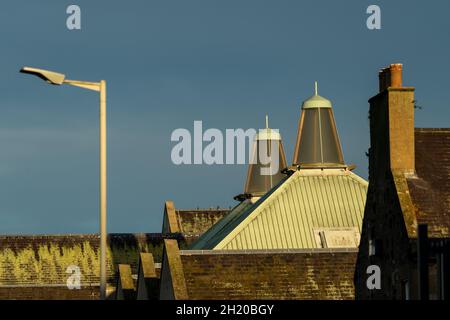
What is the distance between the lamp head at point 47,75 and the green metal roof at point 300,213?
31.2 metres

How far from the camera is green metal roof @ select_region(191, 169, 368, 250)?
71.2 m

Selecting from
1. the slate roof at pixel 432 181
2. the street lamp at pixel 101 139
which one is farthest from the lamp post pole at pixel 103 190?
the slate roof at pixel 432 181

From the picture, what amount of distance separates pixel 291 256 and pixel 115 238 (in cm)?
4393

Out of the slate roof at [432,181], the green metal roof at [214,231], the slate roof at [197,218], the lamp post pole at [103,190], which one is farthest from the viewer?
the slate roof at [197,218]

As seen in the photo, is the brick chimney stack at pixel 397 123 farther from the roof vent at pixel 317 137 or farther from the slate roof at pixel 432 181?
the roof vent at pixel 317 137

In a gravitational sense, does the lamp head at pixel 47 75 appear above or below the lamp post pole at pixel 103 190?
Result: above

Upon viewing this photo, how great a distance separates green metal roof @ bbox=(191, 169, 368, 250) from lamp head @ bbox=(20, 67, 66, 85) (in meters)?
31.2

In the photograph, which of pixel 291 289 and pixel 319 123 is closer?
pixel 291 289

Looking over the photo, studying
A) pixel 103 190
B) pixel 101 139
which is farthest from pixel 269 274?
pixel 103 190

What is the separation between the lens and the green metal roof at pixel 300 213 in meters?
71.2

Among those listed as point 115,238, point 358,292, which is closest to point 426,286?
point 358,292

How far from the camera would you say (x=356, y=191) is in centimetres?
7481
